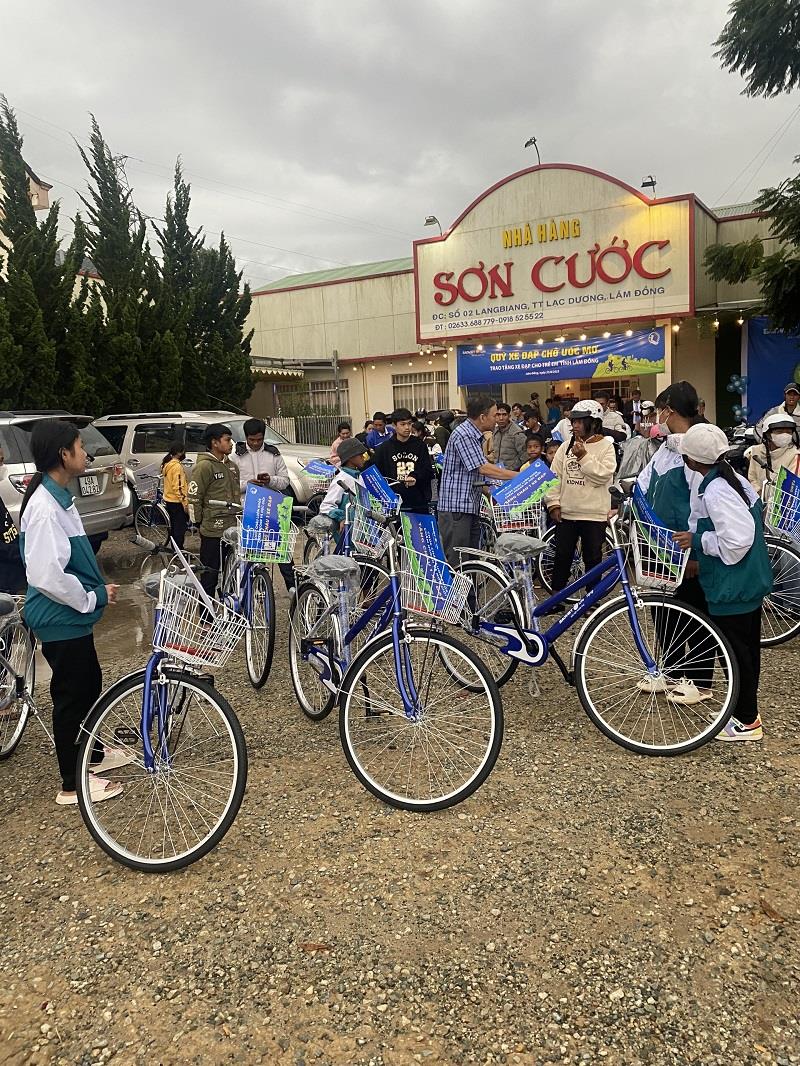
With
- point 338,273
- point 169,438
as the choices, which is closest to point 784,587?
point 169,438

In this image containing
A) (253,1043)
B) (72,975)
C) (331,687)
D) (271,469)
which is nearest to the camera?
(253,1043)

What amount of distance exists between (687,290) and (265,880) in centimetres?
1629

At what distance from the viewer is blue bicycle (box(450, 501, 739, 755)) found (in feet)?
12.3

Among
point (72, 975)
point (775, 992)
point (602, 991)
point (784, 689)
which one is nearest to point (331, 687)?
point (72, 975)

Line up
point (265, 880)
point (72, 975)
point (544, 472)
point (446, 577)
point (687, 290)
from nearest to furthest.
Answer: point (72, 975)
point (265, 880)
point (446, 577)
point (544, 472)
point (687, 290)

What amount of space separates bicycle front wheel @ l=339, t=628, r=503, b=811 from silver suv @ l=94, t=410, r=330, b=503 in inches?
329

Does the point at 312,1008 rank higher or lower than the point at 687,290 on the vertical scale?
lower

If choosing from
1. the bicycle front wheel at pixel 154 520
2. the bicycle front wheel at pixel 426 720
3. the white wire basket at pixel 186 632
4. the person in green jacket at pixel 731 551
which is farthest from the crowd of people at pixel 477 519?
the bicycle front wheel at pixel 154 520

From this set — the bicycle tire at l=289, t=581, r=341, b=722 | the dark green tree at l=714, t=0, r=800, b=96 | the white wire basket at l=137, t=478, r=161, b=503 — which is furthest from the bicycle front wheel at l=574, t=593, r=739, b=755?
the dark green tree at l=714, t=0, r=800, b=96

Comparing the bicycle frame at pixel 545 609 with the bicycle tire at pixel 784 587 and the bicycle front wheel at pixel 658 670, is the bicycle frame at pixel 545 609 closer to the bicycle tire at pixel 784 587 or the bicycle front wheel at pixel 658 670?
the bicycle front wheel at pixel 658 670

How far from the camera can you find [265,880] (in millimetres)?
2920

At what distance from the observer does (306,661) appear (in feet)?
14.6

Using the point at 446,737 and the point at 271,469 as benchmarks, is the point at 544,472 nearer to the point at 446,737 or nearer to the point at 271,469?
the point at 446,737

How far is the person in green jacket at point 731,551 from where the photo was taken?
139 inches
